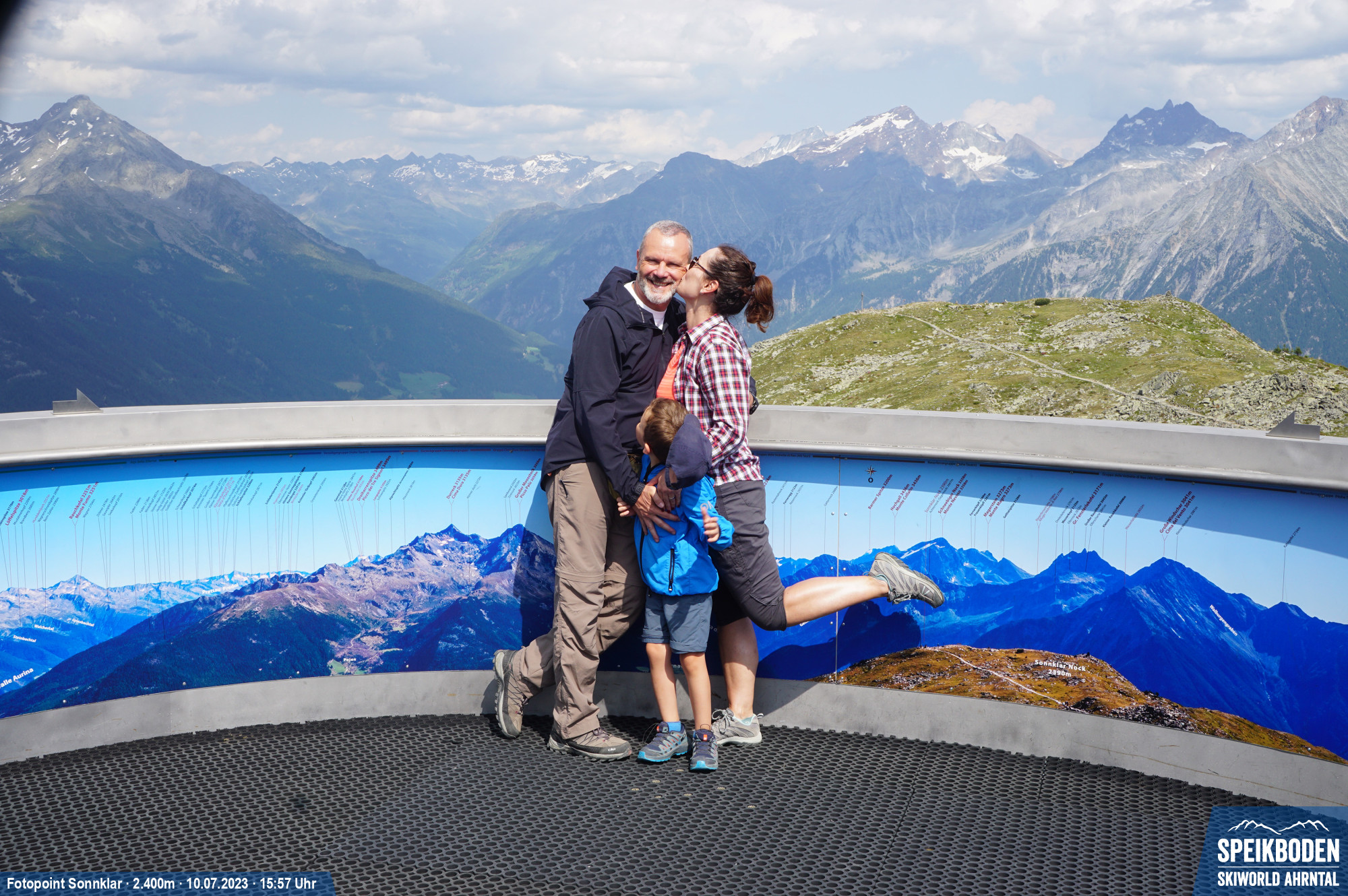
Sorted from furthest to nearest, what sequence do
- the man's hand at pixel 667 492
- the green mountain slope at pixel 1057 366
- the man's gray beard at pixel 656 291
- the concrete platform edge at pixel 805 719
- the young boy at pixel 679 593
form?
1. the green mountain slope at pixel 1057 366
2. the man's gray beard at pixel 656 291
3. the young boy at pixel 679 593
4. the man's hand at pixel 667 492
5. the concrete platform edge at pixel 805 719

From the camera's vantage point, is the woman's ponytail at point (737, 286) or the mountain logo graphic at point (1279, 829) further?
the woman's ponytail at point (737, 286)

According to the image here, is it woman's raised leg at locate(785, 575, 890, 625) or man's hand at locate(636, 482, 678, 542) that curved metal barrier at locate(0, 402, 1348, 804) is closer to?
woman's raised leg at locate(785, 575, 890, 625)

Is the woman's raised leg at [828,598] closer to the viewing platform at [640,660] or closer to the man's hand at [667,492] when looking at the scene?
the viewing platform at [640,660]

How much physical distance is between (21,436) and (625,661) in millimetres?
2893

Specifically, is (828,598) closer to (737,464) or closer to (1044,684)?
(737,464)

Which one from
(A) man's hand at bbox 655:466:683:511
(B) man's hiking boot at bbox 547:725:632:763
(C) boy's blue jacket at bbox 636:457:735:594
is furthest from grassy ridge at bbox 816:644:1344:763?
(A) man's hand at bbox 655:466:683:511

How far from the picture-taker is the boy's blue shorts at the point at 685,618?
454cm

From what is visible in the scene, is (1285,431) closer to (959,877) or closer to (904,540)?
(904,540)

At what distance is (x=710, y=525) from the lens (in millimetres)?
4328

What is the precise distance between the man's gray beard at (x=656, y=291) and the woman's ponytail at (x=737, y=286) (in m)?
0.19

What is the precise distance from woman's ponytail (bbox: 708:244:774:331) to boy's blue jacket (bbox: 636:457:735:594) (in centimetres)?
78

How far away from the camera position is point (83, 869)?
3.53 m

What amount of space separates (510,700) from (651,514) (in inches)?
46.9

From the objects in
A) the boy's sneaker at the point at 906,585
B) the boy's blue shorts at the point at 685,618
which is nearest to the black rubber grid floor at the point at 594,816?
the boy's blue shorts at the point at 685,618
